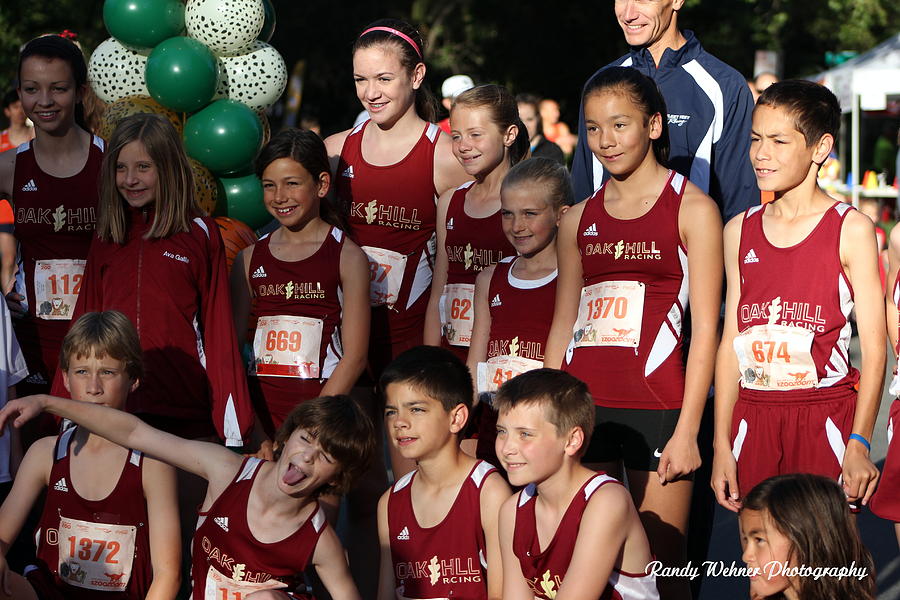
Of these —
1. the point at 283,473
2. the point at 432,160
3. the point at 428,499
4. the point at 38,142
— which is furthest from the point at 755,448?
the point at 38,142

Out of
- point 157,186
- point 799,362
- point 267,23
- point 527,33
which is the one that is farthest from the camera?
point 527,33

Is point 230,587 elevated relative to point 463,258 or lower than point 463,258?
lower

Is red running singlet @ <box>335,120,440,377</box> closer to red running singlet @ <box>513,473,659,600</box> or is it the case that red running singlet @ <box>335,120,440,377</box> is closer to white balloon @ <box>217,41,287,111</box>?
red running singlet @ <box>513,473,659,600</box>

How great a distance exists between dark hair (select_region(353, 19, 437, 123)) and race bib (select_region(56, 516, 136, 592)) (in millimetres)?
2290

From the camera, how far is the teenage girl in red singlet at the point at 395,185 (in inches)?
211

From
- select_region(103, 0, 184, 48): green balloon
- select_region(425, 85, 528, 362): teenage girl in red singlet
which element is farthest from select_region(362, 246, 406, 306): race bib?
select_region(103, 0, 184, 48): green balloon

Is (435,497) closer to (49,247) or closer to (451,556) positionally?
(451,556)

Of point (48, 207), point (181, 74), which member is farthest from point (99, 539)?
point (181, 74)

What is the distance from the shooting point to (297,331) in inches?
201

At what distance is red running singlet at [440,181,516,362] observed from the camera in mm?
5207

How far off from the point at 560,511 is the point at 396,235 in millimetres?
1792

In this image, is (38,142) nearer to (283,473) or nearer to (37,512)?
(37,512)

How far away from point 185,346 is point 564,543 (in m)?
1.87

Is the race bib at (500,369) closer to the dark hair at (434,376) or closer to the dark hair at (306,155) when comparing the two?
the dark hair at (434,376)
